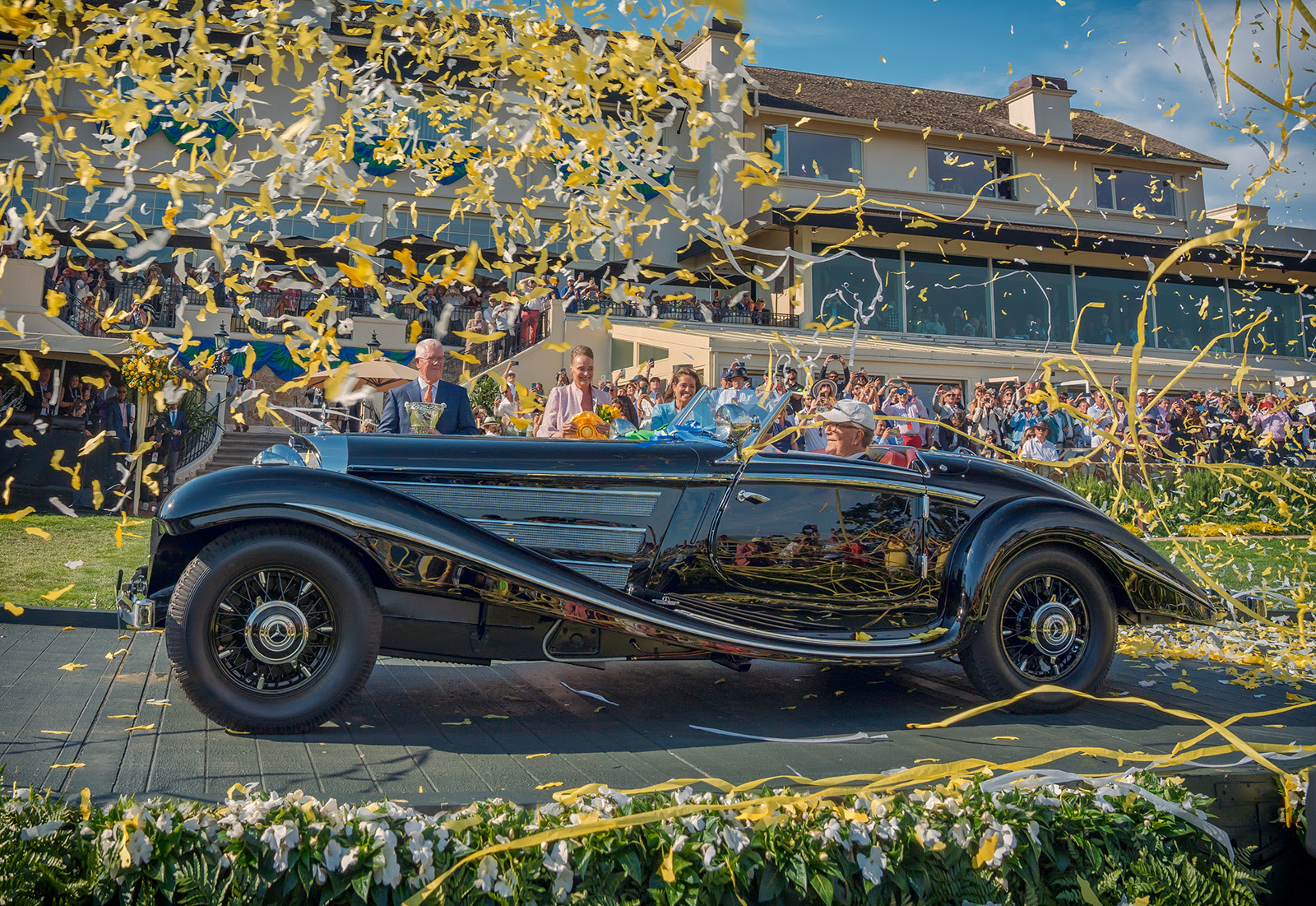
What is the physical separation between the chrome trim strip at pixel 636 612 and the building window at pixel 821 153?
24.4m

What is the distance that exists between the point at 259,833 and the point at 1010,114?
3288cm

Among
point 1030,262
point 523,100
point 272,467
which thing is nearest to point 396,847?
point 272,467

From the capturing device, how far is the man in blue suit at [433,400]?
5211 mm

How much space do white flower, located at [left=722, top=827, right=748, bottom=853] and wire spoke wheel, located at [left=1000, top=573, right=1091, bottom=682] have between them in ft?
8.13

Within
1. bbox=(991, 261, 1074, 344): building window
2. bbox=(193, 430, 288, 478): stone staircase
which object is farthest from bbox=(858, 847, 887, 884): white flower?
bbox=(991, 261, 1074, 344): building window

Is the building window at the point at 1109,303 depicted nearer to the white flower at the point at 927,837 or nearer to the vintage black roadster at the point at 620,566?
the vintage black roadster at the point at 620,566

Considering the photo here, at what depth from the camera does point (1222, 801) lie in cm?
308

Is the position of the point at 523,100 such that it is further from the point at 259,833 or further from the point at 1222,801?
the point at 1222,801

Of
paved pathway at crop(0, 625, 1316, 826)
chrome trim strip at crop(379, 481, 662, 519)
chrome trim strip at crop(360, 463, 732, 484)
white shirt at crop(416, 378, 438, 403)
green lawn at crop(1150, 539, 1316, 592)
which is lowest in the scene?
green lawn at crop(1150, 539, 1316, 592)

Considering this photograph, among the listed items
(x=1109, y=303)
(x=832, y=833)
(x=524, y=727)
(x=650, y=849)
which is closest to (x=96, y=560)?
(x=524, y=727)

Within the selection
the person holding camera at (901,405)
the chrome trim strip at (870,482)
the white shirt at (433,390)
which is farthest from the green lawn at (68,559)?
the person holding camera at (901,405)

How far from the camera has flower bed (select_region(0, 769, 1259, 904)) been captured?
2.28m

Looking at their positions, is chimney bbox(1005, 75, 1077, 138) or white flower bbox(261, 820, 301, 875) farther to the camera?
chimney bbox(1005, 75, 1077, 138)

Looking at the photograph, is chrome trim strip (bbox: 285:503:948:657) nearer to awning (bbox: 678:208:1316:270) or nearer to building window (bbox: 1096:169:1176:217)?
awning (bbox: 678:208:1316:270)
